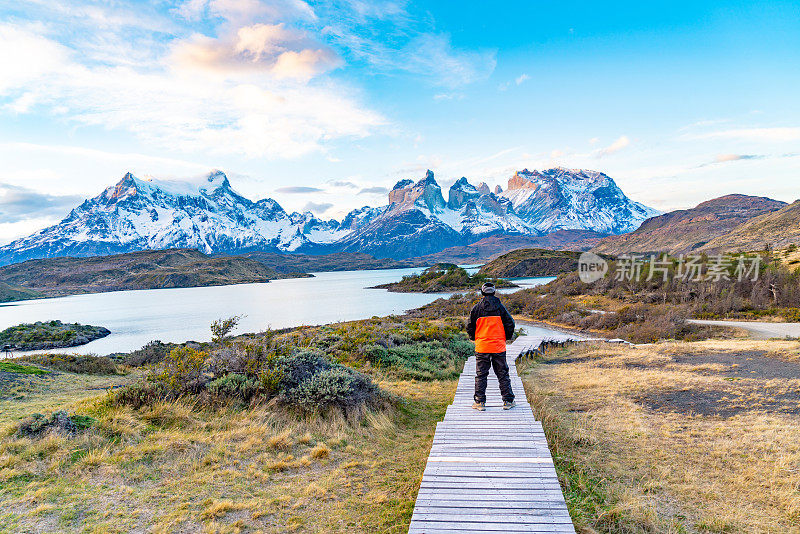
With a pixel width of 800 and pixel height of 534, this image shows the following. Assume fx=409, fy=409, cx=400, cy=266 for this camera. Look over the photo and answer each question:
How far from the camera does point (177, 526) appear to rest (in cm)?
491

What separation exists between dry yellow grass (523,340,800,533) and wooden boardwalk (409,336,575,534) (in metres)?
0.80

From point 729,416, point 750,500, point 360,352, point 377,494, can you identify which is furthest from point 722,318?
point 377,494

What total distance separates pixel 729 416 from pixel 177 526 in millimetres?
10663

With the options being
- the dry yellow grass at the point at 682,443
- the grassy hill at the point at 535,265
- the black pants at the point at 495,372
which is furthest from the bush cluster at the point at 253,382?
the grassy hill at the point at 535,265

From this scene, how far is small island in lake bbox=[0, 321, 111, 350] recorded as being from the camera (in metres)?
37.4

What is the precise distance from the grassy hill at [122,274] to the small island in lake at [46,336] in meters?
104

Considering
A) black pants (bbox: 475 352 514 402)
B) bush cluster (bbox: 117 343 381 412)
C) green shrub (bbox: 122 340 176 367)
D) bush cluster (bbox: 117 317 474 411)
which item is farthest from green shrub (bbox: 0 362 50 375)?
black pants (bbox: 475 352 514 402)

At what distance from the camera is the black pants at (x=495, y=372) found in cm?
787

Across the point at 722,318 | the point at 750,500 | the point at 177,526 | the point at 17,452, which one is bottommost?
the point at 722,318

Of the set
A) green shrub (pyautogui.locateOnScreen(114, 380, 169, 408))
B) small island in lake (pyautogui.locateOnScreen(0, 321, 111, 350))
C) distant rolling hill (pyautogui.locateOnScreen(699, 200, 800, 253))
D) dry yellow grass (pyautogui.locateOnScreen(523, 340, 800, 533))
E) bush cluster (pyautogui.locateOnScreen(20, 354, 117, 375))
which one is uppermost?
distant rolling hill (pyautogui.locateOnScreen(699, 200, 800, 253))

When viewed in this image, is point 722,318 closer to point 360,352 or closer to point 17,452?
point 360,352

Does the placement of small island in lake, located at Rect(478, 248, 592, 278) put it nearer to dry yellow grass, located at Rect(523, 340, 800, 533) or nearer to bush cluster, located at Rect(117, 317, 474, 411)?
dry yellow grass, located at Rect(523, 340, 800, 533)

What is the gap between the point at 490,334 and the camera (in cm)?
788

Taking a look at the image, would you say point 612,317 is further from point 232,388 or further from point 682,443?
point 232,388
